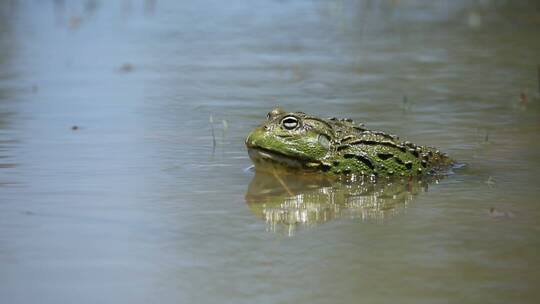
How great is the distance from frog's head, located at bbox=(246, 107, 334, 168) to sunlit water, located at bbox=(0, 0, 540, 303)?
0.24 metres

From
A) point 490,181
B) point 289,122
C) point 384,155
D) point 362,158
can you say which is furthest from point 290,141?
point 490,181

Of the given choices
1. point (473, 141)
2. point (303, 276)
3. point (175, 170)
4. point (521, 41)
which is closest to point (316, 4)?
point (521, 41)

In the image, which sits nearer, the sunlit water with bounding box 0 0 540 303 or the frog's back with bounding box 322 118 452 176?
the sunlit water with bounding box 0 0 540 303

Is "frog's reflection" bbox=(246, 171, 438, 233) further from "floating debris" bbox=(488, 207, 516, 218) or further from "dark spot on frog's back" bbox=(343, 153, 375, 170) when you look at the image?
"floating debris" bbox=(488, 207, 516, 218)

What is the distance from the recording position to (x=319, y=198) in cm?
702

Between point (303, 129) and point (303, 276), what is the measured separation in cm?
251

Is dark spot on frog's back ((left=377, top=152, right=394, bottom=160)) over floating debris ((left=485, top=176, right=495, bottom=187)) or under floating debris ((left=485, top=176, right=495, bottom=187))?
over

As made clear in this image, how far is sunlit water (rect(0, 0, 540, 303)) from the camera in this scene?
521 cm

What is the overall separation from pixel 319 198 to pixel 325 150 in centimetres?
69

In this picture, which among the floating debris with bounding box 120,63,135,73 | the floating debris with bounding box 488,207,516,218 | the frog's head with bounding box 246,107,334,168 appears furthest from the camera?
the floating debris with bounding box 120,63,135,73

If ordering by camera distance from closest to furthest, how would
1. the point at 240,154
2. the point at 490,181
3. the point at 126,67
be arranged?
the point at 490,181 < the point at 240,154 < the point at 126,67

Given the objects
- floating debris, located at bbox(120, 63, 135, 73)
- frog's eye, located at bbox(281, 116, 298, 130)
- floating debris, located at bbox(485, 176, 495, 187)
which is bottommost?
floating debris, located at bbox(120, 63, 135, 73)

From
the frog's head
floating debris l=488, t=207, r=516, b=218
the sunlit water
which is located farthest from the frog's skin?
floating debris l=488, t=207, r=516, b=218

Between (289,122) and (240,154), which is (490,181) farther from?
(240,154)
